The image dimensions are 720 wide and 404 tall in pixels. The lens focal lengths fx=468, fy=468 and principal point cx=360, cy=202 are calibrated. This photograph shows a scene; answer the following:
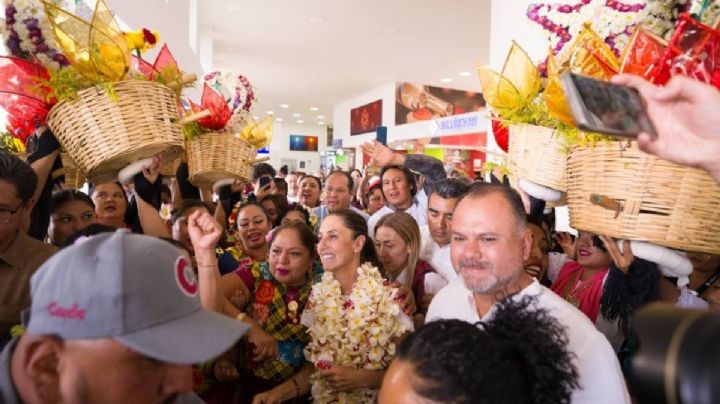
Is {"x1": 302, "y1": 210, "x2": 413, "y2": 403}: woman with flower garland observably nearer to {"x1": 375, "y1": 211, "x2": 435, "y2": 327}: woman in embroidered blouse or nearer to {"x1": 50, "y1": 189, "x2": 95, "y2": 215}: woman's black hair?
{"x1": 375, "y1": 211, "x2": 435, "y2": 327}: woman in embroidered blouse

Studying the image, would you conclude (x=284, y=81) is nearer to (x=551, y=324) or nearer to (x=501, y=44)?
(x=501, y=44)

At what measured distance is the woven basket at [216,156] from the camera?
8.08ft

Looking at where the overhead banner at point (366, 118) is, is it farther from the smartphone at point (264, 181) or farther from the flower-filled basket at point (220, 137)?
the flower-filled basket at point (220, 137)

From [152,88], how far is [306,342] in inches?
52.7

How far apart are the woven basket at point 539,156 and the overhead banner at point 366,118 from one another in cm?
1407

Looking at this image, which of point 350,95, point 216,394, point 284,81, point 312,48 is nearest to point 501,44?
point 216,394

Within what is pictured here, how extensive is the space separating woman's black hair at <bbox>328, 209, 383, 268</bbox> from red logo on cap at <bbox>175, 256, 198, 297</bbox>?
4.75 ft

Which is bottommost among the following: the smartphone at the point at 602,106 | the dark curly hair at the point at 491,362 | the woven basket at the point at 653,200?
the dark curly hair at the point at 491,362

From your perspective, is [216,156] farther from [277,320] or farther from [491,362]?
[491,362]

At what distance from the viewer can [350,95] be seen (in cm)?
1720

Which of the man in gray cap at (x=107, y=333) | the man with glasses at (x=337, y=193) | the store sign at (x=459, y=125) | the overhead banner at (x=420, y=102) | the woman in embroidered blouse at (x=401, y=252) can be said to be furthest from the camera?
the overhead banner at (x=420, y=102)

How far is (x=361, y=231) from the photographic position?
250cm

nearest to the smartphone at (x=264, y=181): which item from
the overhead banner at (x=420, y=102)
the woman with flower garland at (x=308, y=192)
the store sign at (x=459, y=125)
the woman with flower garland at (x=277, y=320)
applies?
the woman with flower garland at (x=308, y=192)

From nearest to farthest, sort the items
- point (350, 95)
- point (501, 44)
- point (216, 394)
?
point (216, 394) → point (501, 44) → point (350, 95)
